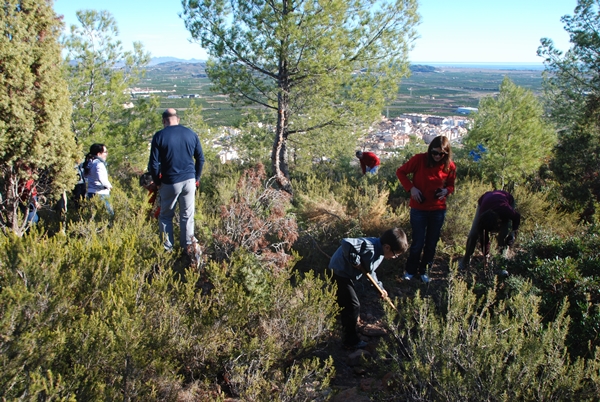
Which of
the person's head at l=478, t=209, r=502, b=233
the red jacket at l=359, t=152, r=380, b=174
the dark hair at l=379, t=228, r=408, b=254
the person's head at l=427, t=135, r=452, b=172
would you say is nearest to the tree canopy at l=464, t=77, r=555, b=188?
the red jacket at l=359, t=152, r=380, b=174

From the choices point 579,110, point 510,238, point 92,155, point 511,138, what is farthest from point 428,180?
point 579,110

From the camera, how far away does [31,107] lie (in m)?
3.57

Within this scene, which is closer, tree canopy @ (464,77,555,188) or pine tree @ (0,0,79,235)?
pine tree @ (0,0,79,235)

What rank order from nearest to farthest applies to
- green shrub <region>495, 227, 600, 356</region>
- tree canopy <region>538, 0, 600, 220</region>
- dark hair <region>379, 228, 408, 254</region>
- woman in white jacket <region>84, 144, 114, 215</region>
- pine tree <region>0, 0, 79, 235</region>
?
1. green shrub <region>495, 227, 600, 356</region>
2. dark hair <region>379, 228, 408, 254</region>
3. pine tree <region>0, 0, 79, 235</region>
4. woman in white jacket <region>84, 144, 114, 215</region>
5. tree canopy <region>538, 0, 600, 220</region>

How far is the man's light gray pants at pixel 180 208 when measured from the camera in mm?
4094

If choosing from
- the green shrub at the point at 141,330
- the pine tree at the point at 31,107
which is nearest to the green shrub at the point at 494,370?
the green shrub at the point at 141,330

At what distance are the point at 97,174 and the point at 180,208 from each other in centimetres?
165

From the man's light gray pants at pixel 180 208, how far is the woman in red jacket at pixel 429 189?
86.7 inches

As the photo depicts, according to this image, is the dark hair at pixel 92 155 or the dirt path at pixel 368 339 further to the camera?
the dark hair at pixel 92 155

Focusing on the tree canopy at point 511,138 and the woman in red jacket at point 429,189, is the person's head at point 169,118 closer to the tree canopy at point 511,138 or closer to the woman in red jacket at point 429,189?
the woman in red jacket at point 429,189

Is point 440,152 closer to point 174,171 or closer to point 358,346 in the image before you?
point 358,346

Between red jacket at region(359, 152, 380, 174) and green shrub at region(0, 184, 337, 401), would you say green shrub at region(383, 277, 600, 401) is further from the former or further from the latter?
red jacket at region(359, 152, 380, 174)

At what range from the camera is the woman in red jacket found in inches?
163

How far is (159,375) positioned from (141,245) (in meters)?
1.66
